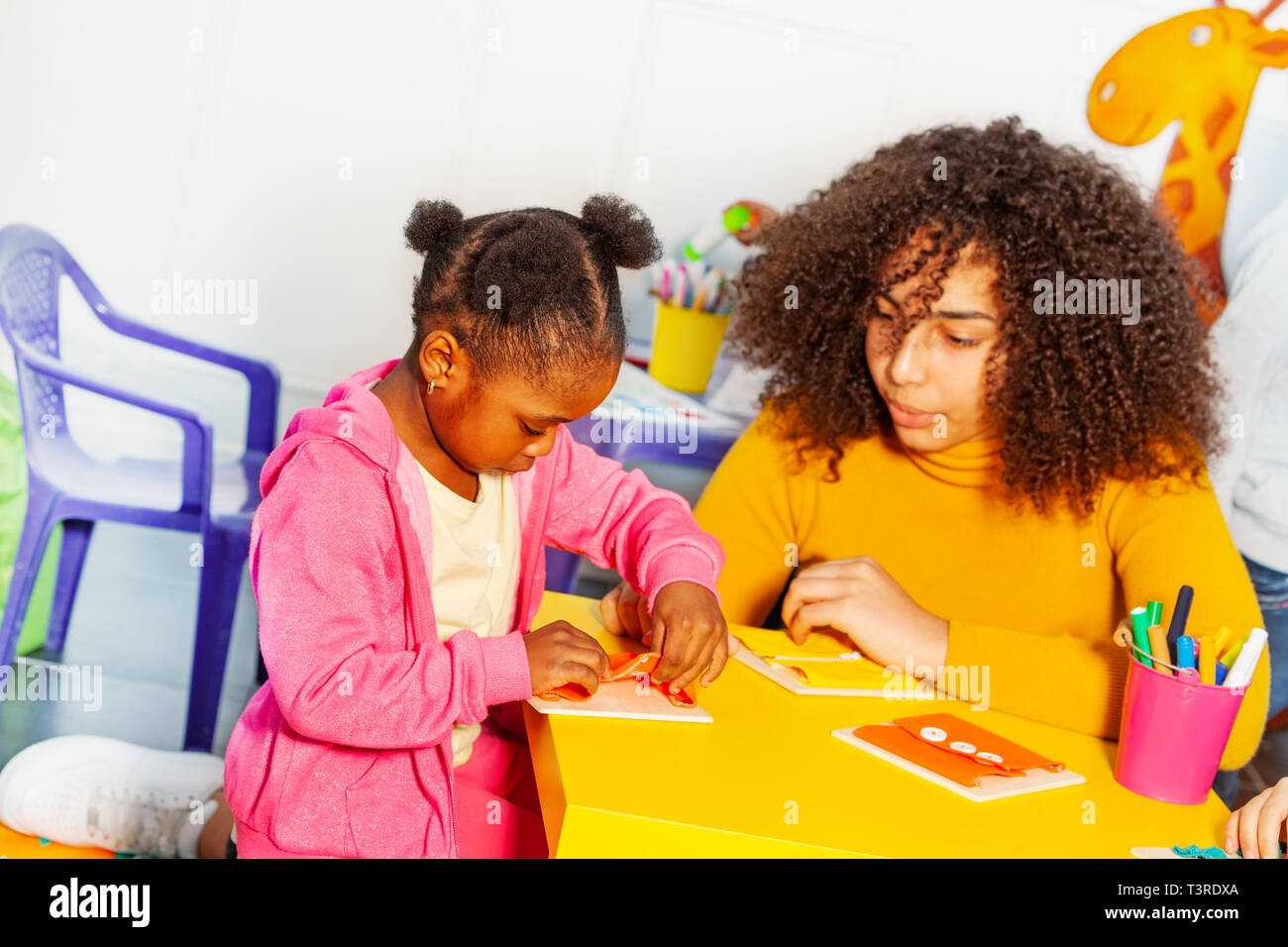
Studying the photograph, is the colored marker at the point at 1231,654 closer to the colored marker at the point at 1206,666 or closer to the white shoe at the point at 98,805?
the colored marker at the point at 1206,666

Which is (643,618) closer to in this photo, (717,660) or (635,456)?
(717,660)

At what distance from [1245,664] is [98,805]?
1.48 metres

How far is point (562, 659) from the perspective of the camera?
1027 millimetres

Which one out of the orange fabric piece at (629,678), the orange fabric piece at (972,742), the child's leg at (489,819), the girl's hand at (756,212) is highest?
the girl's hand at (756,212)

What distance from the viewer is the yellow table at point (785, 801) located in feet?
2.79

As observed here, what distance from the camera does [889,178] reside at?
156cm

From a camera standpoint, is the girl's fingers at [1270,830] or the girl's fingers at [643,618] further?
the girl's fingers at [643,618]

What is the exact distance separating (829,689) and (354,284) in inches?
66.3

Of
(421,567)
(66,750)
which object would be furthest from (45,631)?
(421,567)

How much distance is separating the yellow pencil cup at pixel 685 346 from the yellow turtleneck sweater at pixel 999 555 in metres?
0.60

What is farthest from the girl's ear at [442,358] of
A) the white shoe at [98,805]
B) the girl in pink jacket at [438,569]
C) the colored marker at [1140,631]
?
the white shoe at [98,805]

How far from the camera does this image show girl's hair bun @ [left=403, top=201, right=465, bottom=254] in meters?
1.18

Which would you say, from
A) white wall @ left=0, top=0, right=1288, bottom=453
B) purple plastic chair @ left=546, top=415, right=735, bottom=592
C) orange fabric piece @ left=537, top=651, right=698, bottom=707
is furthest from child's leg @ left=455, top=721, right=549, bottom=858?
white wall @ left=0, top=0, right=1288, bottom=453

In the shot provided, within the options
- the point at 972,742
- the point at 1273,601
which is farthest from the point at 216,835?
the point at 1273,601
